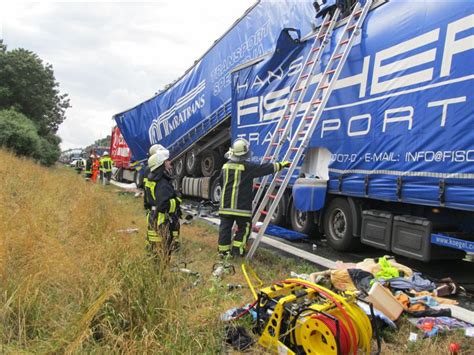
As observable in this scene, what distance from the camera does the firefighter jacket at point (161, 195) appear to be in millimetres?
4266

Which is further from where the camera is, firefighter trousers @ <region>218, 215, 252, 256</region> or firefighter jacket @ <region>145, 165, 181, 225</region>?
firefighter trousers @ <region>218, 215, 252, 256</region>

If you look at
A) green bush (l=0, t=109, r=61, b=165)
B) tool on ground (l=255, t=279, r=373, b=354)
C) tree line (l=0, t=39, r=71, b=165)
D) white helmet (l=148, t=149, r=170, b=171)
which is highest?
tree line (l=0, t=39, r=71, b=165)

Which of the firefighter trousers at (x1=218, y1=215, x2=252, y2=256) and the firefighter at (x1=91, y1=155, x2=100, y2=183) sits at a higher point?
the firefighter at (x1=91, y1=155, x2=100, y2=183)

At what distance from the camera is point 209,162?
1110cm

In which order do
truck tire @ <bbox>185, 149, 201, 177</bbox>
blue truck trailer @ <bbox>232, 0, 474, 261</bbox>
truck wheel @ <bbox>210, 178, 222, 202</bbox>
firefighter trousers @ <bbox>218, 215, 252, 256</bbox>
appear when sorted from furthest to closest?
truck tire @ <bbox>185, 149, 201, 177</bbox>, truck wheel @ <bbox>210, 178, 222, 202</bbox>, firefighter trousers @ <bbox>218, 215, 252, 256</bbox>, blue truck trailer @ <bbox>232, 0, 474, 261</bbox>

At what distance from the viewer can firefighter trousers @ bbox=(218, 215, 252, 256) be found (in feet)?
16.2

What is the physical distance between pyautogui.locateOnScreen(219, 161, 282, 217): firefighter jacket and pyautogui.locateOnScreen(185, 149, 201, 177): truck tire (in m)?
6.48

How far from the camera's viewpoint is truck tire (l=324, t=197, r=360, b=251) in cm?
554

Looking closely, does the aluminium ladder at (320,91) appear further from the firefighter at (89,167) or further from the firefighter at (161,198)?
the firefighter at (89,167)

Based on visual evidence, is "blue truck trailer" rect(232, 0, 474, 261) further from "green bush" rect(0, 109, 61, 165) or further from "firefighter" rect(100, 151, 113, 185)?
"green bush" rect(0, 109, 61, 165)

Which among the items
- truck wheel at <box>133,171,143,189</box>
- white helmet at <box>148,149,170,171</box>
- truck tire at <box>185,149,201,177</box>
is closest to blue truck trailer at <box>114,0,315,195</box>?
truck tire at <box>185,149,201,177</box>

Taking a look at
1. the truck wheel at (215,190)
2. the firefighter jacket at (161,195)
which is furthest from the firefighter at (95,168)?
the firefighter jacket at (161,195)

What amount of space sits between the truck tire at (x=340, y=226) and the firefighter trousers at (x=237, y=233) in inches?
55.4

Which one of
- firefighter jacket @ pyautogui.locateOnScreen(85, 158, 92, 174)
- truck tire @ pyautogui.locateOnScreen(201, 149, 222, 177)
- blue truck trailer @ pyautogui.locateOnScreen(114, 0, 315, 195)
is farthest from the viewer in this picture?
firefighter jacket @ pyautogui.locateOnScreen(85, 158, 92, 174)
